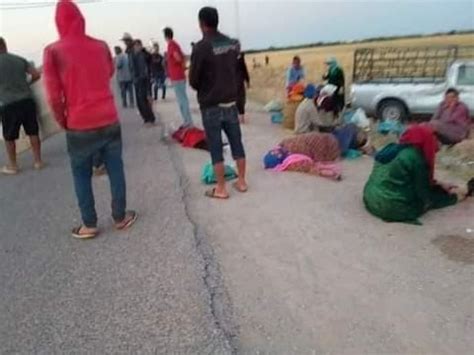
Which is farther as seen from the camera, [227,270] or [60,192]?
[60,192]

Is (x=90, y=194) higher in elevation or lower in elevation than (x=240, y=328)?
higher

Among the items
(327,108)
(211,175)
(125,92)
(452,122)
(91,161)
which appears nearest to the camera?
(91,161)

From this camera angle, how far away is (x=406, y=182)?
5.97 meters

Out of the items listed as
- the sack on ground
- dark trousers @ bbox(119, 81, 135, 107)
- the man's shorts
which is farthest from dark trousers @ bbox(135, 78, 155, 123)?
dark trousers @ bbox(119, 81, 135, 107)

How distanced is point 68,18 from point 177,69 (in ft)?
19.1

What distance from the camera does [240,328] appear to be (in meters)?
3.73

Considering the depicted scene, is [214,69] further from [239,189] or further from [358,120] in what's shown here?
[358,120]

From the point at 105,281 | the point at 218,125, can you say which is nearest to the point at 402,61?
the point at 218,125

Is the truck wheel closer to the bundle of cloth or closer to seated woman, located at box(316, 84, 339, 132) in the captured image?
seated woman, located at box(316, 84, 339, 132)

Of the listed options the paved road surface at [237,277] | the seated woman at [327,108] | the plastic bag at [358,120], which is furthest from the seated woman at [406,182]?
the plastic bag at [358,120]

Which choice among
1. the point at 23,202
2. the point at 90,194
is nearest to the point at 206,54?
the point at 90,194

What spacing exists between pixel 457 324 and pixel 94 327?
2.36 m

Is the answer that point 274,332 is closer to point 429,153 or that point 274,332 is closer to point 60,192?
point 429,153

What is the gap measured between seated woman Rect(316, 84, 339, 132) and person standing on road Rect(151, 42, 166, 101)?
26.1 ft
